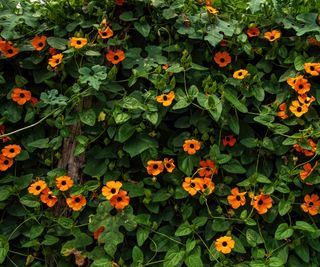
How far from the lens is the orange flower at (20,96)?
216 cm

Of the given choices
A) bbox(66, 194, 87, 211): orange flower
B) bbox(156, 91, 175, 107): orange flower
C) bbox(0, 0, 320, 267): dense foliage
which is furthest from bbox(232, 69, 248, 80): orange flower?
bbox(66, 194, 87, 211): orange flower

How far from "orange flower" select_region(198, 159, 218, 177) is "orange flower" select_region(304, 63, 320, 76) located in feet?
1.93

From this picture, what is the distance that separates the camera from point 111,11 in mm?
2250

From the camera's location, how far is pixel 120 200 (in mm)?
1955

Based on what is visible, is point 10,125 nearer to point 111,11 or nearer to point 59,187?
point 59,187

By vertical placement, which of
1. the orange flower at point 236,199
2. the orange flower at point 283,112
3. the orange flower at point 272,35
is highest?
the orange flower at point 272,35

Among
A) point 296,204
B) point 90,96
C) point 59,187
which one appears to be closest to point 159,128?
point 90,96

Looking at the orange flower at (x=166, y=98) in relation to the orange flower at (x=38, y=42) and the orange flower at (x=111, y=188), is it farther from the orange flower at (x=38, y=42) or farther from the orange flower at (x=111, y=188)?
the orange flower at (x=38, y=42)

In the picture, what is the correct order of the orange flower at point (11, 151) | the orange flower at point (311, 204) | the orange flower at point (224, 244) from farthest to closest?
1. the orange flower at point (11, 151)
2. the orange flower at point (311, 204)
3. the orange flower at point (224, 244)

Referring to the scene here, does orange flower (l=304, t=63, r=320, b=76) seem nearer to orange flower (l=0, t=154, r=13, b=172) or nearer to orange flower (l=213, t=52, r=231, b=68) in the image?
orange flower (l=213, t=52, r=231, b=68)

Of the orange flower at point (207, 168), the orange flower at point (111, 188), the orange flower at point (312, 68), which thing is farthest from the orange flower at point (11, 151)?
the orange flower at point (312, 68)

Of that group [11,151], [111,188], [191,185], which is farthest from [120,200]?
[11,151]

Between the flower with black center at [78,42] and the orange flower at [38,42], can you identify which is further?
the orange flower at [38,42]

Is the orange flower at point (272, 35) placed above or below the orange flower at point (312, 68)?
above
